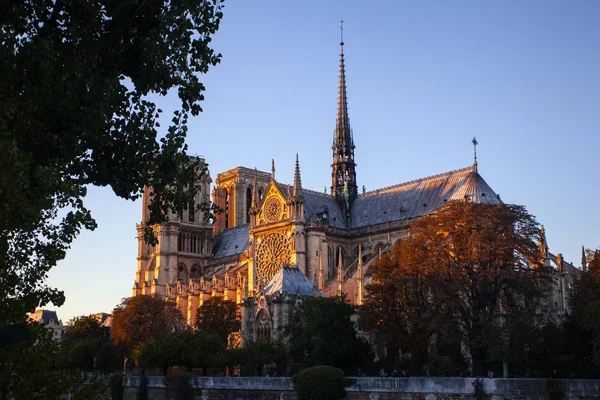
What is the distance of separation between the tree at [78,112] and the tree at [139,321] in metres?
56.9

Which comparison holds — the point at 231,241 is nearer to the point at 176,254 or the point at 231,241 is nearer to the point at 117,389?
the point at 176,254

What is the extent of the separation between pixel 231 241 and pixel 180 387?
5636 cm

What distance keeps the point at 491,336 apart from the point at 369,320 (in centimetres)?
1021

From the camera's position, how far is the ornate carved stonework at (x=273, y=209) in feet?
268

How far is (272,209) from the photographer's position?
3258 inches

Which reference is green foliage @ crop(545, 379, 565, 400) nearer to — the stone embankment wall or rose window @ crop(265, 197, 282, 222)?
the stone embankment wall

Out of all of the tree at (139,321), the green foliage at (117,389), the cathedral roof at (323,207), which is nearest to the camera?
the green foliage at (117,389)

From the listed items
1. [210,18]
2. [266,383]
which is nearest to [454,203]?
[266,383]

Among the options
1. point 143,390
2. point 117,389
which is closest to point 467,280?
point 143,390

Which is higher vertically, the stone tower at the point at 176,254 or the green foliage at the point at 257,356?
the stone tower at the point at 176,254

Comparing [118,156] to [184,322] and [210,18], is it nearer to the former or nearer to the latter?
[210,18]

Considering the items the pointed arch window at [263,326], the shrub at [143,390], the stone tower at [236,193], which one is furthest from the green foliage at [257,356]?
the stone tower at [236,193]

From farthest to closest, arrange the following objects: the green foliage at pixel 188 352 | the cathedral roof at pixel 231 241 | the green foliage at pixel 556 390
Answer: the cathedral roof at pixel 231 241 < the green foliage at pixel 188 352 < the green foliage at pixel 556 390

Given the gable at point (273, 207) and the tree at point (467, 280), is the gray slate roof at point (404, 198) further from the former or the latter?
the tree at point (467, 280)
